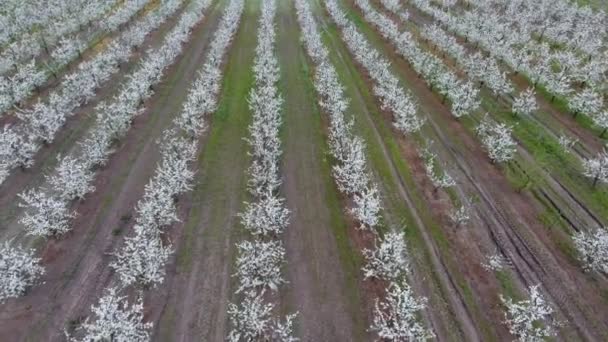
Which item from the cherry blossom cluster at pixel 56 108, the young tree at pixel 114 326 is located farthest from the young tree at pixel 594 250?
the cherry blossom cluster at pixel 56 108

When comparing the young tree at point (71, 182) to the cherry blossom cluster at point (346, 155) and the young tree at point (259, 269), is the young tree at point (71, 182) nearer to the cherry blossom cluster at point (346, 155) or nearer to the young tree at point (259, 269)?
the young tree at point (259, 269)

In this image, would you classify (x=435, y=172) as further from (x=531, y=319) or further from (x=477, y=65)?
(x=477, y=65)

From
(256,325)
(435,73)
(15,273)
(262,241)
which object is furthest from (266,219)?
(435,73)

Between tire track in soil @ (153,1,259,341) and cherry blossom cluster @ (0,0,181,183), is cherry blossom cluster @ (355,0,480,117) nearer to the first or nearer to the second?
tire track in soil @ (153,1,259,341)

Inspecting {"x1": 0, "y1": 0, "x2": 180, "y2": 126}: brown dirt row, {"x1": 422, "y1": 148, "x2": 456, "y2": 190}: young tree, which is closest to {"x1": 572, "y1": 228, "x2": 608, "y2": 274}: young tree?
{"x1": 422, "y1": 148, "x2": 456, "y2": 190}: young tree

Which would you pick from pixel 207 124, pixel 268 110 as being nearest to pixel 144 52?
pixel 207 124

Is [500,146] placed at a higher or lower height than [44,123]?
lower

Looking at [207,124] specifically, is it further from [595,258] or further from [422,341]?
[595,258]
